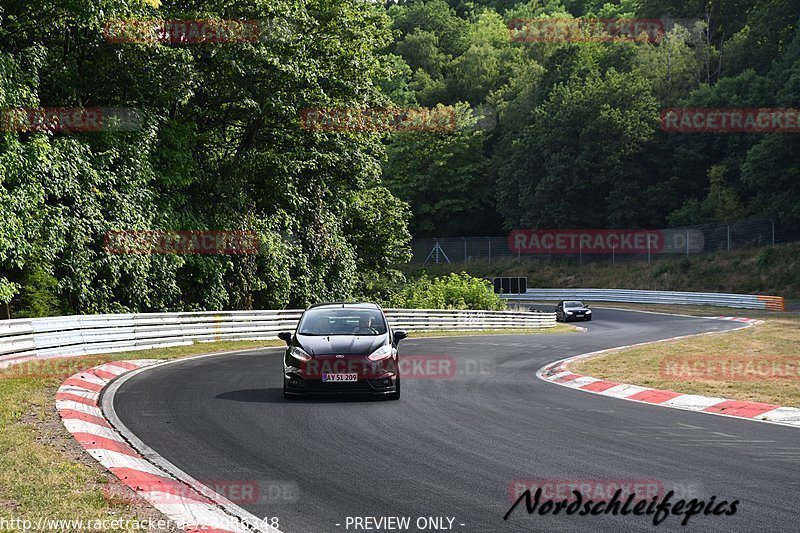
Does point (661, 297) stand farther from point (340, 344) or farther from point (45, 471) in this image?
point (45, 471)

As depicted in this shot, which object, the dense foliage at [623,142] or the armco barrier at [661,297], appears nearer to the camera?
the armco barrier at [661,297]

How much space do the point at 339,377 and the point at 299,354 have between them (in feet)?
2.39

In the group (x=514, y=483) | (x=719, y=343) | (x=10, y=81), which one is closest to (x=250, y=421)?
(x=514, y=483)

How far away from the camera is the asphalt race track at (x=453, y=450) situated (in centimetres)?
648

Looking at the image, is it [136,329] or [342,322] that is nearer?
[342,322]

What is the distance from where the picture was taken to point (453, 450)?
348 inches

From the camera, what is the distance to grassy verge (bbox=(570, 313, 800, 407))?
1406 centimetres

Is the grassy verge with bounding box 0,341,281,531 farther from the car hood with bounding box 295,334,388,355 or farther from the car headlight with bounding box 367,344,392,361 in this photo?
the car headlight with bounding box 367,344,392,361

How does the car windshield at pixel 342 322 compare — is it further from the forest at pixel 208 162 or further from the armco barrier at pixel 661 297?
the armco barrier at pixel 661 297

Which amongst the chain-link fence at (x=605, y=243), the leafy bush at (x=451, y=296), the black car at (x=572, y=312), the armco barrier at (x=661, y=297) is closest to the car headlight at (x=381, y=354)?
the leafy bush at (x=451, y=296)

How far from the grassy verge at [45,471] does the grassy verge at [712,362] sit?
938 centimetres

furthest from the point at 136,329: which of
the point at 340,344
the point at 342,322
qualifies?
the point at 340,344

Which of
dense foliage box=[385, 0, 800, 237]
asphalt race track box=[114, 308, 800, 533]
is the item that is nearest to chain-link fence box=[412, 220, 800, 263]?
dense foliage box=[385, 0, 800, 237]

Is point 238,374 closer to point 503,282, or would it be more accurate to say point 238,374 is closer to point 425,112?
point 503,282
